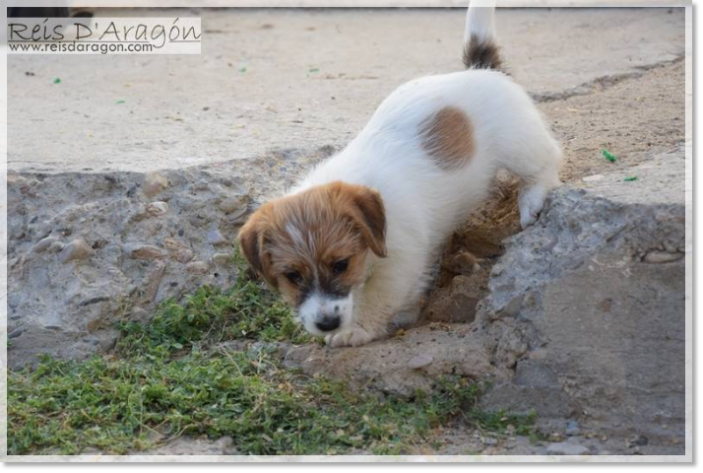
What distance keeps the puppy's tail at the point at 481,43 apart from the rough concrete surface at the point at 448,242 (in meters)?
0.85

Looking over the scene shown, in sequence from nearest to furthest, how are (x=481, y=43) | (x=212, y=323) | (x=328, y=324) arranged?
(x=328, y=324)
(x=212, y=323)
(x=481, y=43)

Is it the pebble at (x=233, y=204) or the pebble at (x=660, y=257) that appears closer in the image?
the pebble at (x=660, y=257)

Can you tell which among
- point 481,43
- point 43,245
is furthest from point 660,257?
point 43,245

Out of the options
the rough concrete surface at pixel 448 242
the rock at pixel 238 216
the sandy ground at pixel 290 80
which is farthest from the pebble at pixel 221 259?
the sandy ground at pixel 290 80

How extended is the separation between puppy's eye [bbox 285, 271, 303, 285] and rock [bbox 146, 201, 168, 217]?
1674mm

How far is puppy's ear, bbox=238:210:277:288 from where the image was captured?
17.4 ft

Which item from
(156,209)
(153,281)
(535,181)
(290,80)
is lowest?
(153,281)

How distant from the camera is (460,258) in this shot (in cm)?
652

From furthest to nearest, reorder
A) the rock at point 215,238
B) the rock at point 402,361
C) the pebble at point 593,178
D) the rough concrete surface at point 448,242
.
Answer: the rock at point 215,238 → the pebble at point 593,178 → the rock at point 402,361 → the rough concrete surface at point 448,242

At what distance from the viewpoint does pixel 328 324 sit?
16.7 ft

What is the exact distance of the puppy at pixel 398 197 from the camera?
520 centimetres

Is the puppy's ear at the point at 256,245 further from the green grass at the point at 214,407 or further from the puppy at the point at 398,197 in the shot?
the green grass at the point at 214,407

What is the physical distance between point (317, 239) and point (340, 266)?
0.65 feet

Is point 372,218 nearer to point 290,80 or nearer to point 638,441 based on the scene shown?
point 638,441
